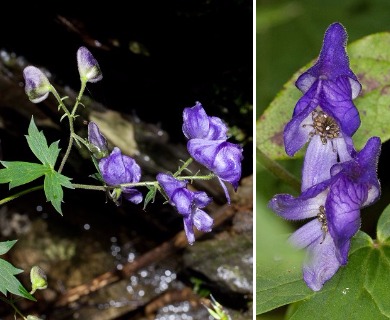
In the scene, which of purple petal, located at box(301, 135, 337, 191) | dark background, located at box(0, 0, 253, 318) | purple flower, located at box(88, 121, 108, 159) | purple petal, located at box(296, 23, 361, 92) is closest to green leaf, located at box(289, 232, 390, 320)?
purple petal, located at box(301, 135, 337, 191)

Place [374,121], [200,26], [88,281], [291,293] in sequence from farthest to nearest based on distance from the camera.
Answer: [88,281]
[200,26]
[374,121]
[291,293]

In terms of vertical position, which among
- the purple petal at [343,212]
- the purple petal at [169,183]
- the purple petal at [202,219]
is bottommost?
the purple petal at [202,219]

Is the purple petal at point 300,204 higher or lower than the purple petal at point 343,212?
lower

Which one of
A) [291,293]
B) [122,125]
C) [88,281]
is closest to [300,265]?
[291,293]

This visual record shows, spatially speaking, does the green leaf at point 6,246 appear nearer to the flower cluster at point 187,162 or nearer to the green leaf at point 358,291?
the flower cluster at point 187,162

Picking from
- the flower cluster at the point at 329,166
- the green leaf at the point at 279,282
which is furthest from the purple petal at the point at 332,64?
the green leaf at the point at 279,282

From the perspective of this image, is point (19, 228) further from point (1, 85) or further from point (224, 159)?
point (224, 159)

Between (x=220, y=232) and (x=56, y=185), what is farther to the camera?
(x=220, y=232)

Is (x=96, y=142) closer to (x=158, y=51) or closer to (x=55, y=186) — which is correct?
(x=55, y=186)
